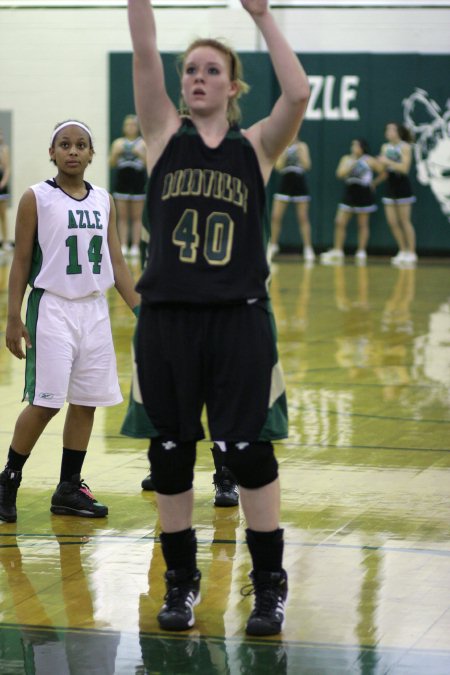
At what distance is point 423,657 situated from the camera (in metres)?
3.59

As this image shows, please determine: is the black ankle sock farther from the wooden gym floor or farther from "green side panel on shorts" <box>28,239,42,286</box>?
"green side panel on shorts" <box>28,239,42,286</box>

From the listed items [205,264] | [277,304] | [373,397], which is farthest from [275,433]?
[277,304]

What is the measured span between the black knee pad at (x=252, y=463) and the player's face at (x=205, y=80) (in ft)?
3.39

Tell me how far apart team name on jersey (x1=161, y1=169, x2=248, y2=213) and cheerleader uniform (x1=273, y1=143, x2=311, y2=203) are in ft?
53.2

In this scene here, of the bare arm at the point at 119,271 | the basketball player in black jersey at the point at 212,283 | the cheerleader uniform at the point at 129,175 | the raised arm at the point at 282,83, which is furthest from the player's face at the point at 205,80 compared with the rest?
the cheerleader uniform at the point at 129,175

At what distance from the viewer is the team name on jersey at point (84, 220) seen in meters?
5.11

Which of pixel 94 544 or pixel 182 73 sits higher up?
pixel 182 73

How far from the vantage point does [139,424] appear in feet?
12.5

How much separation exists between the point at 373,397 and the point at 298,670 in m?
4.76

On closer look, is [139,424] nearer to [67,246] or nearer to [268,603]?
[268,603]

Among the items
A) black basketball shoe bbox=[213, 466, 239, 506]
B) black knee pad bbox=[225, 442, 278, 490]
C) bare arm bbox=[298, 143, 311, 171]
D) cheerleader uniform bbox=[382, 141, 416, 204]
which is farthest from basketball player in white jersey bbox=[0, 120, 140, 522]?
cheerleader uniform bbox=[382, 141, 416, 204]

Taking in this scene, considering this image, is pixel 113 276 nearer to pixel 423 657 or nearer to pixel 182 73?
pixel 182 73

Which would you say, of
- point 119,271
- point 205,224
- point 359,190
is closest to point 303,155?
point 359,190

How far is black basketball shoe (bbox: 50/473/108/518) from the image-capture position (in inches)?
205
